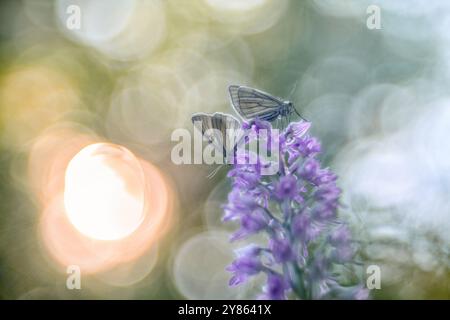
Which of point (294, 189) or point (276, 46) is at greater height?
point (276, 46)

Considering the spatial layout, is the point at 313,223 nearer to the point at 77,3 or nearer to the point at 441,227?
the point at 441,227

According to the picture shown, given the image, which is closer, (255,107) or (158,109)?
(255,107)

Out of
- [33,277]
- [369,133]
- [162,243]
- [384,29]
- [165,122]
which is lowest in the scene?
[33,277]

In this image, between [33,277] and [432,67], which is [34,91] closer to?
[33,277]

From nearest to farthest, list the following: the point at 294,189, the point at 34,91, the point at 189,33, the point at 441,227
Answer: the point at 294,189 → the point at 441,227 → the point at 34,91 → the point at 189,33

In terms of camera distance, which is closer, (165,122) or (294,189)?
(294,189)

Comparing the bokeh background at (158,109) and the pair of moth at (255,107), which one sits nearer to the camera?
the pair of moth at (255,107)

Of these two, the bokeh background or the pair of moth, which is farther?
the bokeh background

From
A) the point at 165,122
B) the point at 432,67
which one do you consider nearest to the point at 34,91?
the point at 165,122

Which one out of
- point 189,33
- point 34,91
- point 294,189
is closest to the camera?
point 294,189
